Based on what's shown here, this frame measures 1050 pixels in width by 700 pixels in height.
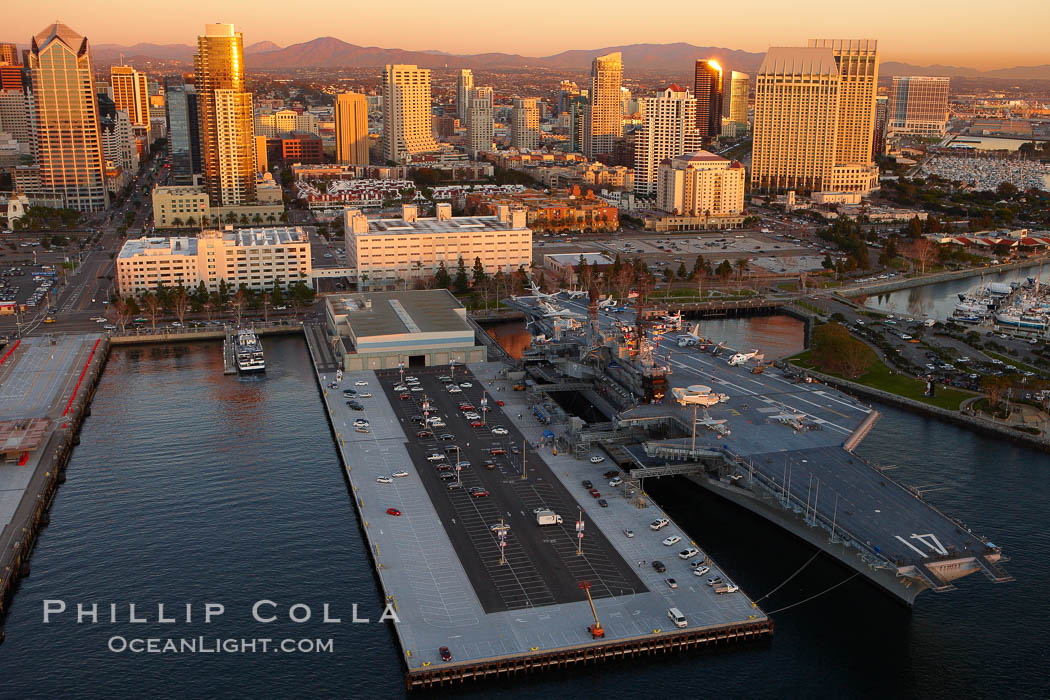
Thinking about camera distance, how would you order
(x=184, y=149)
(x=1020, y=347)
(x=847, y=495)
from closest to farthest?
(x=847, y=495), (x=1020, y=347), (x=184, y=149)

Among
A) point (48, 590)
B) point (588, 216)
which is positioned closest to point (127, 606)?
point (48, 590)

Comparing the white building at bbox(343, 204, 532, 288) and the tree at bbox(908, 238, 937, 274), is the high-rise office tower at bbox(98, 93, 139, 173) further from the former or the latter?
the tree at bbox(908, 238, 937, 274)

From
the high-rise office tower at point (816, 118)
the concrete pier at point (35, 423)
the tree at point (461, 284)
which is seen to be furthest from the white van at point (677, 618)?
the high-rise office tower at point (816, 118)

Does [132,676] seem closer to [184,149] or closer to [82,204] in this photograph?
[82,204]

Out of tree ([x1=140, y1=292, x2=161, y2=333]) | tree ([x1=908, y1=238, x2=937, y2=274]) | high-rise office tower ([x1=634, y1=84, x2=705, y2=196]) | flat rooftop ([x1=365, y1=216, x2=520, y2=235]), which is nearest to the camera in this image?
tree ([x1=140, y1=292, x2=161, y2=333])

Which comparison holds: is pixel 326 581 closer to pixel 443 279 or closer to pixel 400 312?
pixel 400 312

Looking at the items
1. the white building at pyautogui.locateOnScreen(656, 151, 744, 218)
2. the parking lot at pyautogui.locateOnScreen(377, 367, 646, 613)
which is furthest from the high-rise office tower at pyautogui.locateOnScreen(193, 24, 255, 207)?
the parking lot at pyautogui.locateOnScreen(377, 367, 646, 613)

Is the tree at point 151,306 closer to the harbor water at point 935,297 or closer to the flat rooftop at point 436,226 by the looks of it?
the flat rooftop at point 436,226
